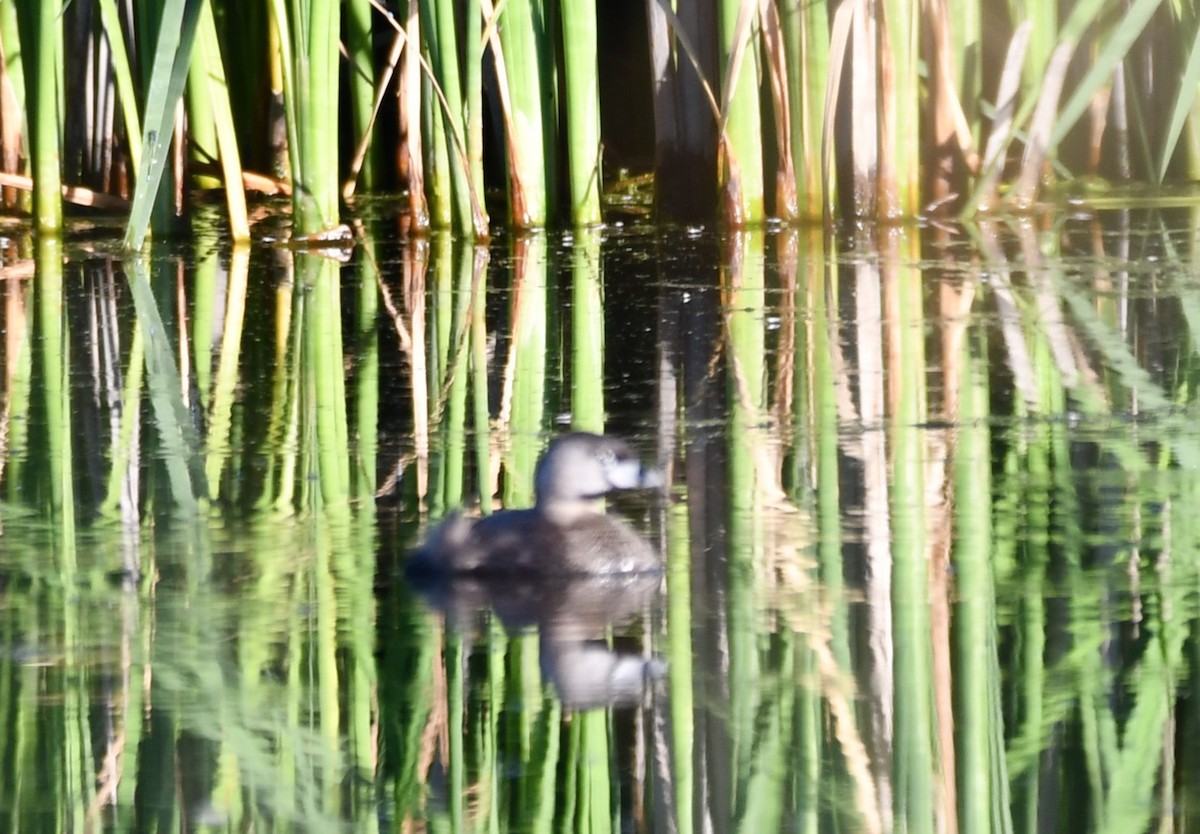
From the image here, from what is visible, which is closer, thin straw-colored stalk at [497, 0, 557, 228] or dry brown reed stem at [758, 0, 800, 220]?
dry brown reed stem at [758, 0, 800, 220]

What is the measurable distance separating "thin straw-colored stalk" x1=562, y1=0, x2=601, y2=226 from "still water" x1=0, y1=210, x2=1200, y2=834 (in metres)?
1.17

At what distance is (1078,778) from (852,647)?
585 millimetres

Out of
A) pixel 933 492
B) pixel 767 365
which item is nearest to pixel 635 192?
pixel 767 365

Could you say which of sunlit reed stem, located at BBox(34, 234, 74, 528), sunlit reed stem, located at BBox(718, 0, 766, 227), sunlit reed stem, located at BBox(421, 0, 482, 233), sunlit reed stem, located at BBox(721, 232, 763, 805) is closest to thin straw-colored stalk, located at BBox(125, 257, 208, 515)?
sunlit reed stem, located at BBox(34, 234, 74, 528)

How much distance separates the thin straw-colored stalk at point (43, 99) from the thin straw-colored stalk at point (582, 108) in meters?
1.75

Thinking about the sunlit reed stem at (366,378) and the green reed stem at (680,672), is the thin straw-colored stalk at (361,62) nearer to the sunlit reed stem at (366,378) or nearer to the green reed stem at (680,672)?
the sunlit reed stem at (366,378)

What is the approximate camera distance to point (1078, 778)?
109 inches

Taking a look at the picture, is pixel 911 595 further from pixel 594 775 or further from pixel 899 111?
pixel 899 111

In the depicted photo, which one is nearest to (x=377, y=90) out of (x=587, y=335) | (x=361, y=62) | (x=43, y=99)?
(x=361, y=62)

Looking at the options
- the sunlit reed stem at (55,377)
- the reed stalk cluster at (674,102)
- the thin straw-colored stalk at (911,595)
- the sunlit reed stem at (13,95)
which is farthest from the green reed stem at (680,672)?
the sunlit reed stem at (13,95)

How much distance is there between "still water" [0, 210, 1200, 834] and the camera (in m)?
2.81

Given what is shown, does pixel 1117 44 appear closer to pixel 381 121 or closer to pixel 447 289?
pixel 447 289

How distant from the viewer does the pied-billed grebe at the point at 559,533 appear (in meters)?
3.66

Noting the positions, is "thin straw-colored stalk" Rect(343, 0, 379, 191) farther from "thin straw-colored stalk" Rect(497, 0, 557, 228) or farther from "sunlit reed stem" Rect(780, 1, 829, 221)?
"sunlit reed stem" Rect(780, 1, 829, 221)
